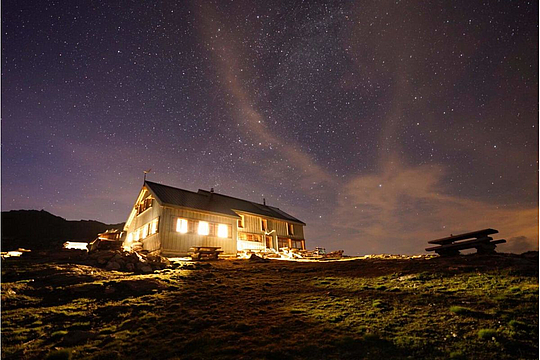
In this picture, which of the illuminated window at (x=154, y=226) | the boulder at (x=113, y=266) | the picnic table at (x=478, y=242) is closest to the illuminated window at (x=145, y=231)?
the illuminated window at (x=154, y=226)

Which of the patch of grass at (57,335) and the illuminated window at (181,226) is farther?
the illuminated window at (181,226)

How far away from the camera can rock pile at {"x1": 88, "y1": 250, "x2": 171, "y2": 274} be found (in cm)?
1534

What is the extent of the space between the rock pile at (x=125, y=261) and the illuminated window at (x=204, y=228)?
9.80 meters

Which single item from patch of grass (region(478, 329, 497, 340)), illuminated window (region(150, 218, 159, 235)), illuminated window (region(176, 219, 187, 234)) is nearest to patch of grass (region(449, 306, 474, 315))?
patch of grass (region(478, 329, 497, 340))

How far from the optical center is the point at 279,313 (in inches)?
353

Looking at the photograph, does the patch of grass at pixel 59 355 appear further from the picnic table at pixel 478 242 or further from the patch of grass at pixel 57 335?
the picnic table at pixel 478 242

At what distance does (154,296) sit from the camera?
1091cm

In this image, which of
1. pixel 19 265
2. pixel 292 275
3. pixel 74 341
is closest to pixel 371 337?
pixel 74 341

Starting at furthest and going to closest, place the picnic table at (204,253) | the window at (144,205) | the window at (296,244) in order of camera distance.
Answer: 1. the window at (296,244)
2. the window at (144,205)
3. the picnic table at (204,253)

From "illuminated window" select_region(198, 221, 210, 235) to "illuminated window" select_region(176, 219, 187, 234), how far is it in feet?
5.41

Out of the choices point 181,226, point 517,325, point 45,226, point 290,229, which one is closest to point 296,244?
point 290,229

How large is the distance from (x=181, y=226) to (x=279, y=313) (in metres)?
19.1

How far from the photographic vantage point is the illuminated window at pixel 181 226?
25558 mm

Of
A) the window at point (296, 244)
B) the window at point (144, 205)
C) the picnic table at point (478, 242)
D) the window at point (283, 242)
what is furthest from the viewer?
the window at point (296, 244)
